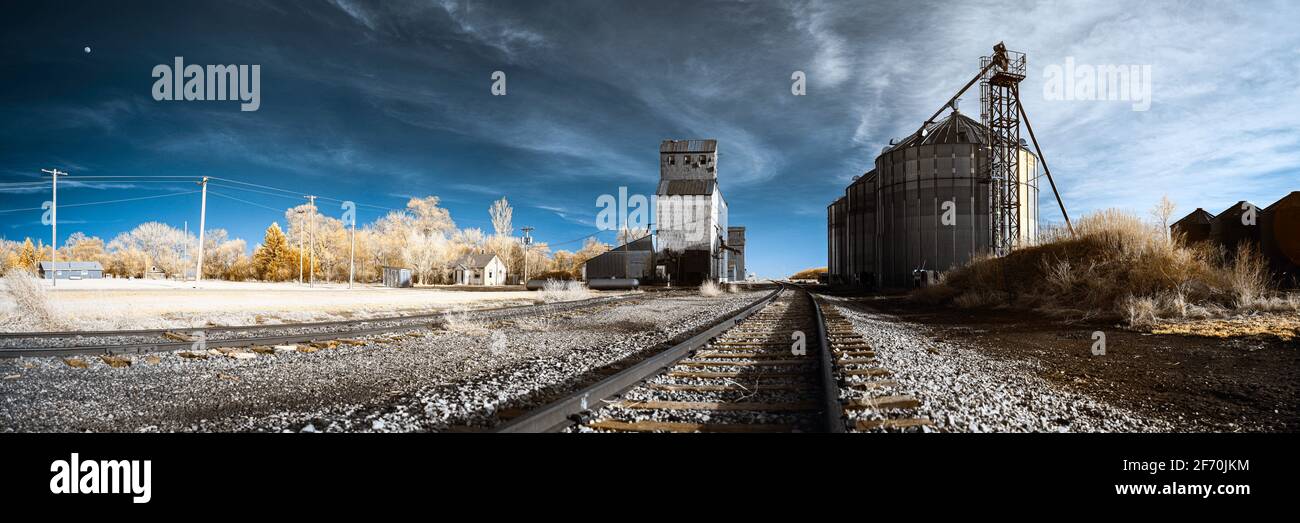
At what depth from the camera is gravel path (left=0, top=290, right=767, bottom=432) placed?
135 inches

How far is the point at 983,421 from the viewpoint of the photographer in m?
3.12

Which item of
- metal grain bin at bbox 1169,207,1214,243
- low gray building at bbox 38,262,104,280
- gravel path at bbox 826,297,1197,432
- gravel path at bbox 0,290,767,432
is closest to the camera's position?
gravel path at bbox 826,297,1197,432

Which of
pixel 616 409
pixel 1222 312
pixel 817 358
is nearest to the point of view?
pixel 616 409

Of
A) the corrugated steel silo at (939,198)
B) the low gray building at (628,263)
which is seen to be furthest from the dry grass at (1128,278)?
the low gray building at (628,263)

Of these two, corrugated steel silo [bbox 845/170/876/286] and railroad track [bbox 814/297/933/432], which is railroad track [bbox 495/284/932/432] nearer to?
railroad track [bbox 814/297/933/432]

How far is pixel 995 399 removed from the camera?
372 cm

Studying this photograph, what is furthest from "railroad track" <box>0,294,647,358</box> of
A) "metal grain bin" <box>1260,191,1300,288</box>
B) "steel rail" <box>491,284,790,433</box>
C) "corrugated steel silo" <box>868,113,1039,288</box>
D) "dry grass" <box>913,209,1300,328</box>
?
"corrugated steel silo" <box>868,113,1039,288</box>

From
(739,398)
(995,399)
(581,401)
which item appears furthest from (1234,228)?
(581,401)

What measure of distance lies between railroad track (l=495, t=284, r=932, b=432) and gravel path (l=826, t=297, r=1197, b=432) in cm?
20

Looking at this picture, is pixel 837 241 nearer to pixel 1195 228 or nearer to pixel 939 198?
pixel 939 198

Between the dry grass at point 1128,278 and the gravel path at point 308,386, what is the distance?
351 inches
